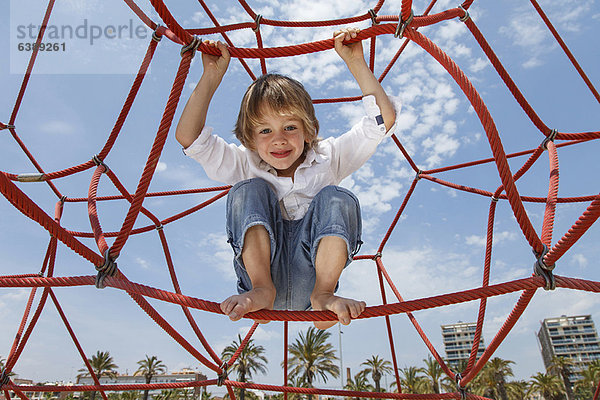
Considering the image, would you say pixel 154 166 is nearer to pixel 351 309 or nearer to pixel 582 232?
pixel 351 309

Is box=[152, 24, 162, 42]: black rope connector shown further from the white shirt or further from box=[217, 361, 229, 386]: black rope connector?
box=[217, 361, 229, 386]: black rope connector

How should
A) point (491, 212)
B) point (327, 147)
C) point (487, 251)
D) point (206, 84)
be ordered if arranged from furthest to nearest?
point (491, 212) < point (487, 251) < point (327, 147) < point (206, 84)

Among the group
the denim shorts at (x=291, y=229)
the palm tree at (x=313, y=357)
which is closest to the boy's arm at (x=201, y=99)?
the denim shorts at (x=291, y=229)

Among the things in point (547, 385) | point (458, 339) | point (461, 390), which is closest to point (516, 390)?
point (547, 385)

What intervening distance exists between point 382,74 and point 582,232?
2.63m

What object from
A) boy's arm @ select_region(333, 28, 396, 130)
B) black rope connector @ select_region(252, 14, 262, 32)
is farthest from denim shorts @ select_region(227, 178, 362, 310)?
black rope connector @ select_region(252, 14, 262, 32)

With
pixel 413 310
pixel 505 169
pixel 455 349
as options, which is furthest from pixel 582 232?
pixel 455 349

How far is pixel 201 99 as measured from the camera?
1.78 meters

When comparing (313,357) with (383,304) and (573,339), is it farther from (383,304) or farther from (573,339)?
(573,339)

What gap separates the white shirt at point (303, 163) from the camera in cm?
A: 184

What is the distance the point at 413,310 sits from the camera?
1.42 m

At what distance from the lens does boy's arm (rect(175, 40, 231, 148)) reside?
1.78 meters

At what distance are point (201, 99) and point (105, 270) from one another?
0.76 meters

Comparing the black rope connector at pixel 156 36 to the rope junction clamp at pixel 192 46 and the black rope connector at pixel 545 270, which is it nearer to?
the rope junction clamp at pixel 192 46
